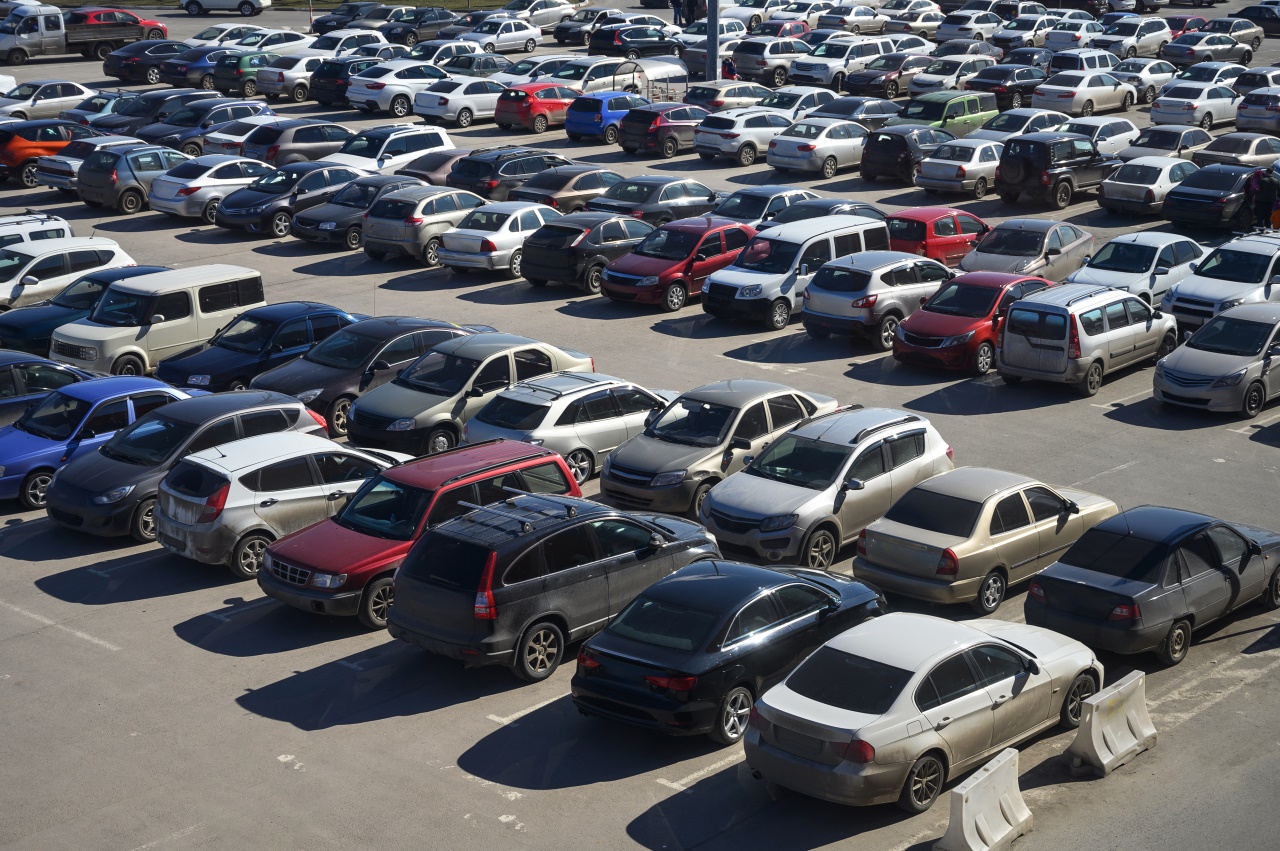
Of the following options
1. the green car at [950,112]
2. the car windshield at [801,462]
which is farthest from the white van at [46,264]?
the green car at [950,112]

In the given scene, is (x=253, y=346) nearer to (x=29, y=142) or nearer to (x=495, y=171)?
(x=495, y=171)

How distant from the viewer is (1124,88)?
44.0 metres

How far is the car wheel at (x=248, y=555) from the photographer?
15320 mm

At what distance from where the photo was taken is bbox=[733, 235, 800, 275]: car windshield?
25.3 metres

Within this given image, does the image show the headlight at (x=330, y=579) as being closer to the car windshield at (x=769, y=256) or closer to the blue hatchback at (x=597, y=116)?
the car windshield at (x=769, y=256)

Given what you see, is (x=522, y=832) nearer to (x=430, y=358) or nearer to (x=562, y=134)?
(x=430, y=358)

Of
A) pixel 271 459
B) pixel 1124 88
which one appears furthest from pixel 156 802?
pixel 1124 88

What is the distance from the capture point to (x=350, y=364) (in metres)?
20.5

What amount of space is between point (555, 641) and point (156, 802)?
3.78 m

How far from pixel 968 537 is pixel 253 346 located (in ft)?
38.3

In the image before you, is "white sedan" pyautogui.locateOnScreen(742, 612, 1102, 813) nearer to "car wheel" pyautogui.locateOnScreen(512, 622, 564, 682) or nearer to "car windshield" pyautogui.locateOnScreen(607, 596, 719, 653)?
"car windshield" pyautogui.locateOnScreen(607, 596, 719, 653)

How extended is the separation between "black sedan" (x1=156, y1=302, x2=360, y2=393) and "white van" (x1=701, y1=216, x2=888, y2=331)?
6.70 meters

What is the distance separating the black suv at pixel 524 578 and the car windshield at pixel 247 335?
8.84 m

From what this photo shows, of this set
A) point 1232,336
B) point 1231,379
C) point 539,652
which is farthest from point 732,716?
point 1232,336
